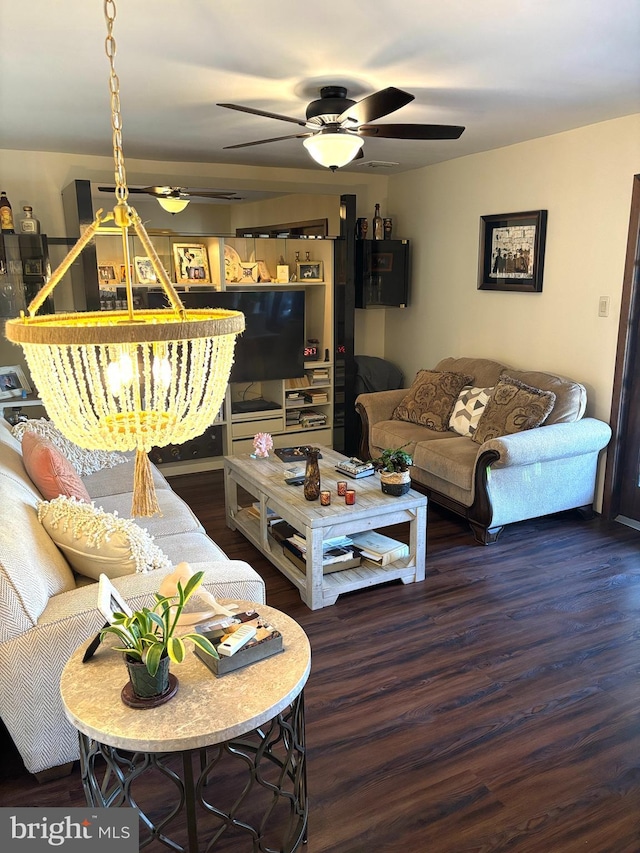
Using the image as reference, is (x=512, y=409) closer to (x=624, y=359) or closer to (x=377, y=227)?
(x=624, y=359)

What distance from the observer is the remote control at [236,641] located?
167 centimetres

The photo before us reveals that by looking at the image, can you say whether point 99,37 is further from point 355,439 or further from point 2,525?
point 355,439

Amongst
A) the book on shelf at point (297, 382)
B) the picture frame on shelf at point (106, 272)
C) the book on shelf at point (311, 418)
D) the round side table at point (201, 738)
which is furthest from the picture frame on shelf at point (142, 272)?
the round side table at point (201, 738)

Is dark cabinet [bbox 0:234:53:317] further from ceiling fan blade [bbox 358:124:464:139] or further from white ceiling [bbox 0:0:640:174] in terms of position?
ceiling fan blade [bbox 358:124:464:139]

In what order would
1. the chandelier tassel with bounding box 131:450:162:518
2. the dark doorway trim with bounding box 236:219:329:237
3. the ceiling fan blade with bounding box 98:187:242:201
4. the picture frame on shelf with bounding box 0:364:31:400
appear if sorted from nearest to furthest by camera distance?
the chandelier tassel with bounding box 131:450:162:518
the ceiling fan blade with bounding box 98:187:242:201
the picture frame on shelf with bounding box 0:364:31:400
the dark doorway trim with bounding box 236:219:329:237

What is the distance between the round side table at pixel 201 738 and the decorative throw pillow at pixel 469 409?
2.83 metres

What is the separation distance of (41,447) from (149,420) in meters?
1.76

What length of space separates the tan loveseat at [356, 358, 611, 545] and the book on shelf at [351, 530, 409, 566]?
0.68 meters

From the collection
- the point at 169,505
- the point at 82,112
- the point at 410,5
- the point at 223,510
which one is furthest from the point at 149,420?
the point at 223,510

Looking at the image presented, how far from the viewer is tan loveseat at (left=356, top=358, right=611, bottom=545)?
3715 millimetres

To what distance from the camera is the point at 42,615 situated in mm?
1968

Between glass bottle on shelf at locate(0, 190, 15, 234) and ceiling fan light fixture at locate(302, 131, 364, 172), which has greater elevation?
ceiling fan light fixture at locate(302, 131, 364, 172)

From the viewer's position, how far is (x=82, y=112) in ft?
11.3

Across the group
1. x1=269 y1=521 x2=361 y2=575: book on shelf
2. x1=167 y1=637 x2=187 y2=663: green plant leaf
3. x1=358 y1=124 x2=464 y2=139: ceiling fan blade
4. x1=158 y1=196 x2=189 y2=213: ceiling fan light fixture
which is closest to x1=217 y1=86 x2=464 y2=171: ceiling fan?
x1=358 y1=124 x2=464 y2=139: ceiling fan blade
